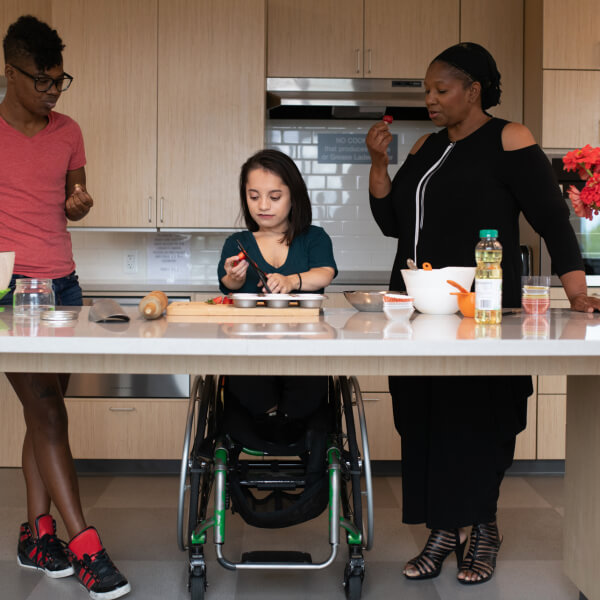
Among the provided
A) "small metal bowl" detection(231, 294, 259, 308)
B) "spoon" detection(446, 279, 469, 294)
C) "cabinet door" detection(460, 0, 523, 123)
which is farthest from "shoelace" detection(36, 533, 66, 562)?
"cabinet door" detection(460, 0, 523, 123)

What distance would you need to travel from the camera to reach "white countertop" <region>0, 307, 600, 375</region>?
124cm

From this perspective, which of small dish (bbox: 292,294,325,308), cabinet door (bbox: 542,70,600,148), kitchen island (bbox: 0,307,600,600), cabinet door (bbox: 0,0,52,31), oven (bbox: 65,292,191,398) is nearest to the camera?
kitchen island (bbox: 0,307,600,600)

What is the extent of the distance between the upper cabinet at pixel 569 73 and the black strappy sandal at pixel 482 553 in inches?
78.3

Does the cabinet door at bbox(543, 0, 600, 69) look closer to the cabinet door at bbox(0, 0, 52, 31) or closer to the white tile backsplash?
the white tile backsplash

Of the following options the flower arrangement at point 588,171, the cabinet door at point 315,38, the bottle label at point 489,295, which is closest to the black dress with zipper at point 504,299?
the flower arrangement at point 588,171

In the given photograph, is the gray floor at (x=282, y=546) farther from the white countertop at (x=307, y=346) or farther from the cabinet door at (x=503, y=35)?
the cabinet door at (x=503, y=35)

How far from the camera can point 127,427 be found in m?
3.33

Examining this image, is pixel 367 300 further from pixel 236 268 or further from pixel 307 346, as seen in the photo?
pixel 307 346

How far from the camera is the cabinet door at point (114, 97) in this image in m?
3.46

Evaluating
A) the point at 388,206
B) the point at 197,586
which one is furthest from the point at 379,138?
the point at 197,586

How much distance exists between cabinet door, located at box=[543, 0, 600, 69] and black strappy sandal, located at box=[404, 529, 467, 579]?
7.59ft

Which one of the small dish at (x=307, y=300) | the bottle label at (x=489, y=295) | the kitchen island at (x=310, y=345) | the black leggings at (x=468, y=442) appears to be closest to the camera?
the kitchen island at (x=310, y=345)

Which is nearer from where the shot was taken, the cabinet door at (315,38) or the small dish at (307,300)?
the small dish at (307,300)

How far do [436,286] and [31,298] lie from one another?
0.92 metres
